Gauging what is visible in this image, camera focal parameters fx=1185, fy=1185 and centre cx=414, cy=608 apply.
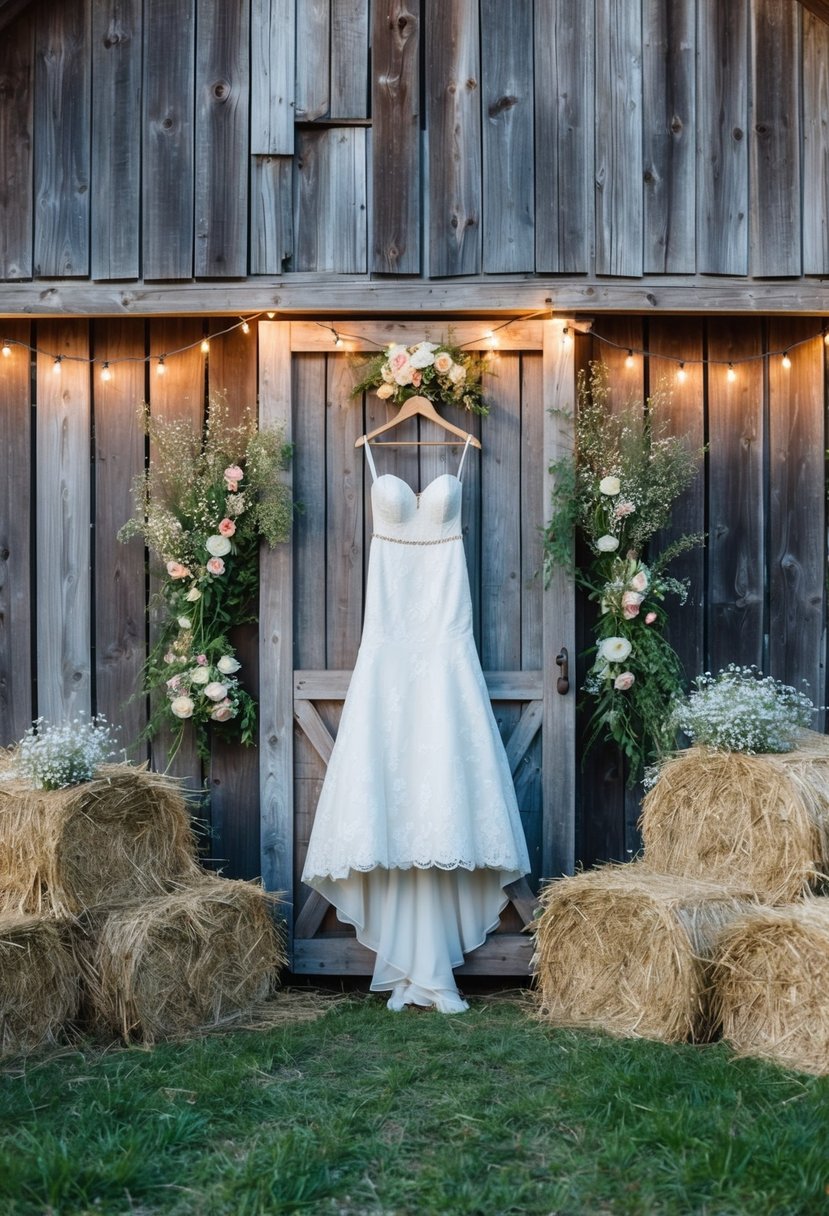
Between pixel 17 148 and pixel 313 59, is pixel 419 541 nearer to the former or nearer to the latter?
pixel 313 59

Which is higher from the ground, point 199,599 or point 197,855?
point 199,599

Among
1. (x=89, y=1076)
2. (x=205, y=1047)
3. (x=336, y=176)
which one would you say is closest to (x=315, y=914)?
(x=205, y=1047)

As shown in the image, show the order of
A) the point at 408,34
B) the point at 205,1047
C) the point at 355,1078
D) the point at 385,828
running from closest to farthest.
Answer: the point at 355,1078, the point at 205,1047, the point at 385,828, the point at 408,34

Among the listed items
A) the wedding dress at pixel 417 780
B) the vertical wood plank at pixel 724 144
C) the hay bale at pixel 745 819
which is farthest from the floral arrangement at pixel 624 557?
the vertical wood plank at pixel 724 144

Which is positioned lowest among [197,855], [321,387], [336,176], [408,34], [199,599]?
[197,855]

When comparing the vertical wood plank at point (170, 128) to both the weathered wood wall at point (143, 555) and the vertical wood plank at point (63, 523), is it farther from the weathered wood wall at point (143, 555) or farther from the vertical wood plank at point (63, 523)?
the vertical wood plank at point (63, 523)

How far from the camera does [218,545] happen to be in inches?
193

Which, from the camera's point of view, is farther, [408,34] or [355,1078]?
[408,34]

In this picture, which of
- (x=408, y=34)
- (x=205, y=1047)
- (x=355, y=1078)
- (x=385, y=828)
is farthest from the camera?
(x=408, y=34)

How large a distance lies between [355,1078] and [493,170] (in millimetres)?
3493

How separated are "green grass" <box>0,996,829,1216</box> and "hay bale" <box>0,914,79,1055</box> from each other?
13cm

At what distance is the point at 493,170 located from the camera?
4848 millimetres

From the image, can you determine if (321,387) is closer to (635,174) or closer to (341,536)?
(341,536)

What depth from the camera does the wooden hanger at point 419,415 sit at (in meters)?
4.92
